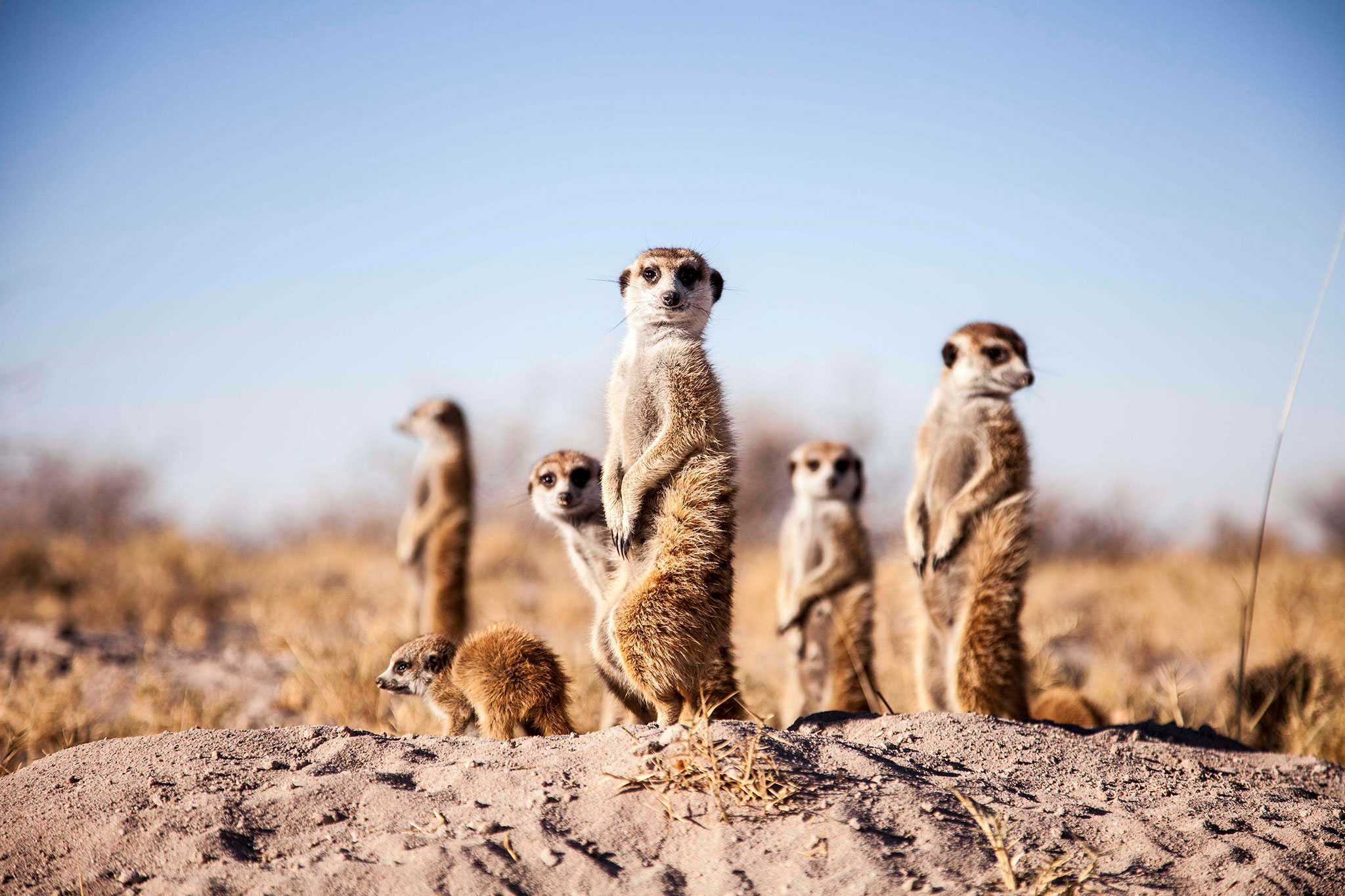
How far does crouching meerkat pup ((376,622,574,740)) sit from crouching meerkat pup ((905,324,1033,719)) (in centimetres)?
186

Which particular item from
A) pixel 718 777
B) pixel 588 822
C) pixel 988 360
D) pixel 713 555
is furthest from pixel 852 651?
pixel 588 822

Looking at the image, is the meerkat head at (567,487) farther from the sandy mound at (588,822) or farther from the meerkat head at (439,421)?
the meerkat head at (439,421)

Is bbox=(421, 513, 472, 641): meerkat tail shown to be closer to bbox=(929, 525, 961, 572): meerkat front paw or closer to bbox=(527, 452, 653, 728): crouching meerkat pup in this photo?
A: bbox=(527, 452, 653, 728): crouching meerkat pup

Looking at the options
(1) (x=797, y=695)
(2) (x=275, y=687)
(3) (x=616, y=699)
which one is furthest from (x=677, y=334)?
(2) (x=275, y=687)

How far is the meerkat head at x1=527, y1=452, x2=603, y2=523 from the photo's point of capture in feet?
13.8

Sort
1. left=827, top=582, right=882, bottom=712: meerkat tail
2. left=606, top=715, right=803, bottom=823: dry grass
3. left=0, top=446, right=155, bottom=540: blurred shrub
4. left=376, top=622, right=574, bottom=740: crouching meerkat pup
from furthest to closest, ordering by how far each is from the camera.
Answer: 1. left=0, top=446, right=155, bottom=540: blurred shrub
2. left=827, top=582, right=882, bottom=712: meerkat tail
3. left=376, top=622, right=574, bottom=740: crouching meerkat pup
4. left=606, top=715, right=803, bottom=823: dry grass

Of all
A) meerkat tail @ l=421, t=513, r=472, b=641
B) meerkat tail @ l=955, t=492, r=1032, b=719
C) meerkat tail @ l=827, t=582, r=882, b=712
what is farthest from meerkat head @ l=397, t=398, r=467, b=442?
meerkat tail @ l=955, t=492, r=1032, b=719

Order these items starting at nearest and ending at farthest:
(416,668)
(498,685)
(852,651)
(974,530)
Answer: (498,685) → (416,668) → (974,530) → (852,651)

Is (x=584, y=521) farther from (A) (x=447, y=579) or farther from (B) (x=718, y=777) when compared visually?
(A) (x=447, y=579)

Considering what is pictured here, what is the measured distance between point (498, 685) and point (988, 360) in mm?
2697

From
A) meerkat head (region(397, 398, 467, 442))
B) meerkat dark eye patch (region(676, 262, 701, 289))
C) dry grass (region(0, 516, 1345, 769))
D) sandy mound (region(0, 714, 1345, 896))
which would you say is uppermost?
meerkat dark eye patch (region(676, 262, 701, 289))

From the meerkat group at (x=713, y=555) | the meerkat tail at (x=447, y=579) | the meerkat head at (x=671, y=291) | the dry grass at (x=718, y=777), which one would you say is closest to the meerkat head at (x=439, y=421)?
the meerkat tail at (x=447, y=579)

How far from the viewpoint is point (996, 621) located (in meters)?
4.30

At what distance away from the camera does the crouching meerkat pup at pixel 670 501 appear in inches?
124
